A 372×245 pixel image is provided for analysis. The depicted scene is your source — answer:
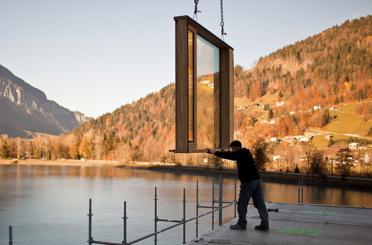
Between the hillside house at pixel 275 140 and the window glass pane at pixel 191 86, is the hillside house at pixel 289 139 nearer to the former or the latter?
the hillside house at pixel 275 140

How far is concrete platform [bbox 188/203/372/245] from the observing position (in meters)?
5.45

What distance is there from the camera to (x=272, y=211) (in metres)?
7.99

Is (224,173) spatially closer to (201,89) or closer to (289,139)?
(289,139)

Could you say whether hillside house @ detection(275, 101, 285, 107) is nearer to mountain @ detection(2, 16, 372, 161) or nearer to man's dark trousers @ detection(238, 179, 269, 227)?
mountain @ detection(2, 16, 372, 161)

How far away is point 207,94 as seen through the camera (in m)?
5.98

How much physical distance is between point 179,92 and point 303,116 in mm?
92456

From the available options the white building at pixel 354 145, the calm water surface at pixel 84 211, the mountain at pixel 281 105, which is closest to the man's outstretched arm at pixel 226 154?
the calm water surface at pixel 84 211

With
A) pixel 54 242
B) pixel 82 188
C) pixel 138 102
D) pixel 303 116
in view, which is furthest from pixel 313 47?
pixel 54 242

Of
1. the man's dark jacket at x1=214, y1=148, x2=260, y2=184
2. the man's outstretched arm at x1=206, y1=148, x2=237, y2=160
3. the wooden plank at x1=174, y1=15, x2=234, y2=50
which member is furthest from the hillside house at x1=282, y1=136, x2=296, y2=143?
the man's outstretched arm at x1=206, y1=148, x2=237, y2=160

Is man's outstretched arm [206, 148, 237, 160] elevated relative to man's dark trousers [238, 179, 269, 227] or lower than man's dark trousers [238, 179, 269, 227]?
elevated

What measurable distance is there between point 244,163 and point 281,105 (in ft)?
336

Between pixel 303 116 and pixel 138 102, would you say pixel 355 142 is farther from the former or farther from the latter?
pixel 138 102

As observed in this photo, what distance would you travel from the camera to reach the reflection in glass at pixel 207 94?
18.1 feet

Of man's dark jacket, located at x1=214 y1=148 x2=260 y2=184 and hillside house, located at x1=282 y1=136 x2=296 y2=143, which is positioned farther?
hillside house, located at x1=282 y1=136 x2=296 y2=143
